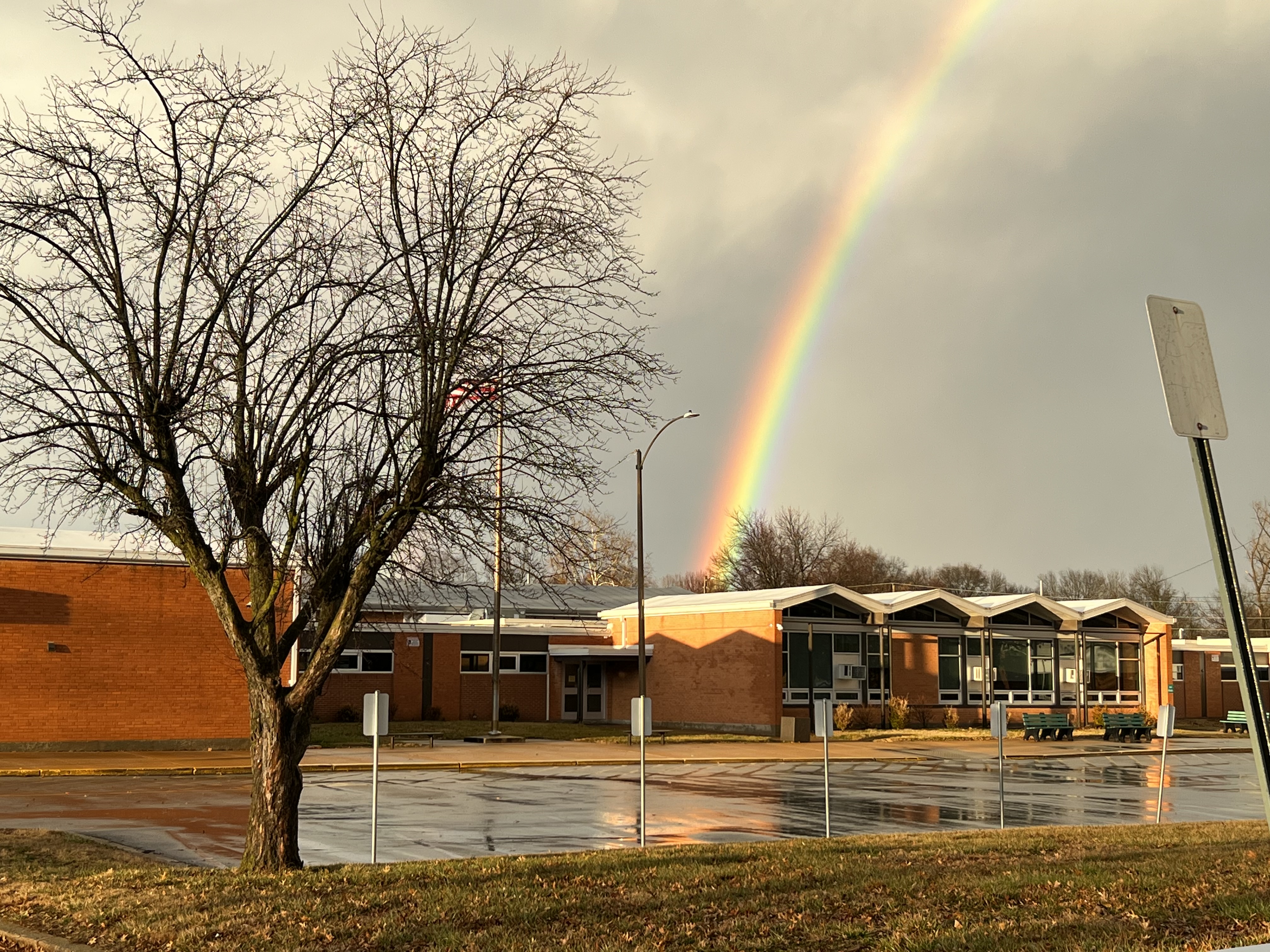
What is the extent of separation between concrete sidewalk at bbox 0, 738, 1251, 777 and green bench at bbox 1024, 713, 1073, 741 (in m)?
0.73

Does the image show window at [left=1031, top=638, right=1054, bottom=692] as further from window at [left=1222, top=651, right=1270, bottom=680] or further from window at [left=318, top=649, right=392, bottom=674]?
window at [left=318, top=649, right=392, bottom=674]

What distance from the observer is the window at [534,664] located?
52.7m

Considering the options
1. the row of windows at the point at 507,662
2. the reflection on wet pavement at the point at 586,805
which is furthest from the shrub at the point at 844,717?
the reflection on wet pavement at the point at 586,805

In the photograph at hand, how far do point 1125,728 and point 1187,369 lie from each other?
44.0m

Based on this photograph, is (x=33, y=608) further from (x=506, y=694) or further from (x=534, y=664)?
(x=534, y=664)

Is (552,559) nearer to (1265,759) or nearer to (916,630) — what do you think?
(1265,759)

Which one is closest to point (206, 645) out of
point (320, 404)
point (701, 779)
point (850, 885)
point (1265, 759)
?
point (701, 779)

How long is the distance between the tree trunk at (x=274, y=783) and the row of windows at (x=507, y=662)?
40.4 meters

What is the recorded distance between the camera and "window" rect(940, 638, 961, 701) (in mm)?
52000

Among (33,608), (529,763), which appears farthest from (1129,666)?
(33,608)

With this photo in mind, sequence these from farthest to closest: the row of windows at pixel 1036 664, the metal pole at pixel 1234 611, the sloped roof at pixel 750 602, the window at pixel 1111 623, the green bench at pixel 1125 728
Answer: the window at pixel 1111 623
the row of windows at pixel 1036 664
the green bench at pixel 1125 728
the sloped roof at pixel 750 602
the metal pole at pixel 1234 611

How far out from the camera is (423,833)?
1630 centimetres

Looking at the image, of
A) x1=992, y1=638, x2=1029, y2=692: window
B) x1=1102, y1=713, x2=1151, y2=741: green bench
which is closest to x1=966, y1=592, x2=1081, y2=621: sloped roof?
x1=992, y1=638, x2=1029, y2=692: window

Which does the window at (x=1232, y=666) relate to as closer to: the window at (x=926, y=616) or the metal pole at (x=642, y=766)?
the window at (x=926, y=616)
